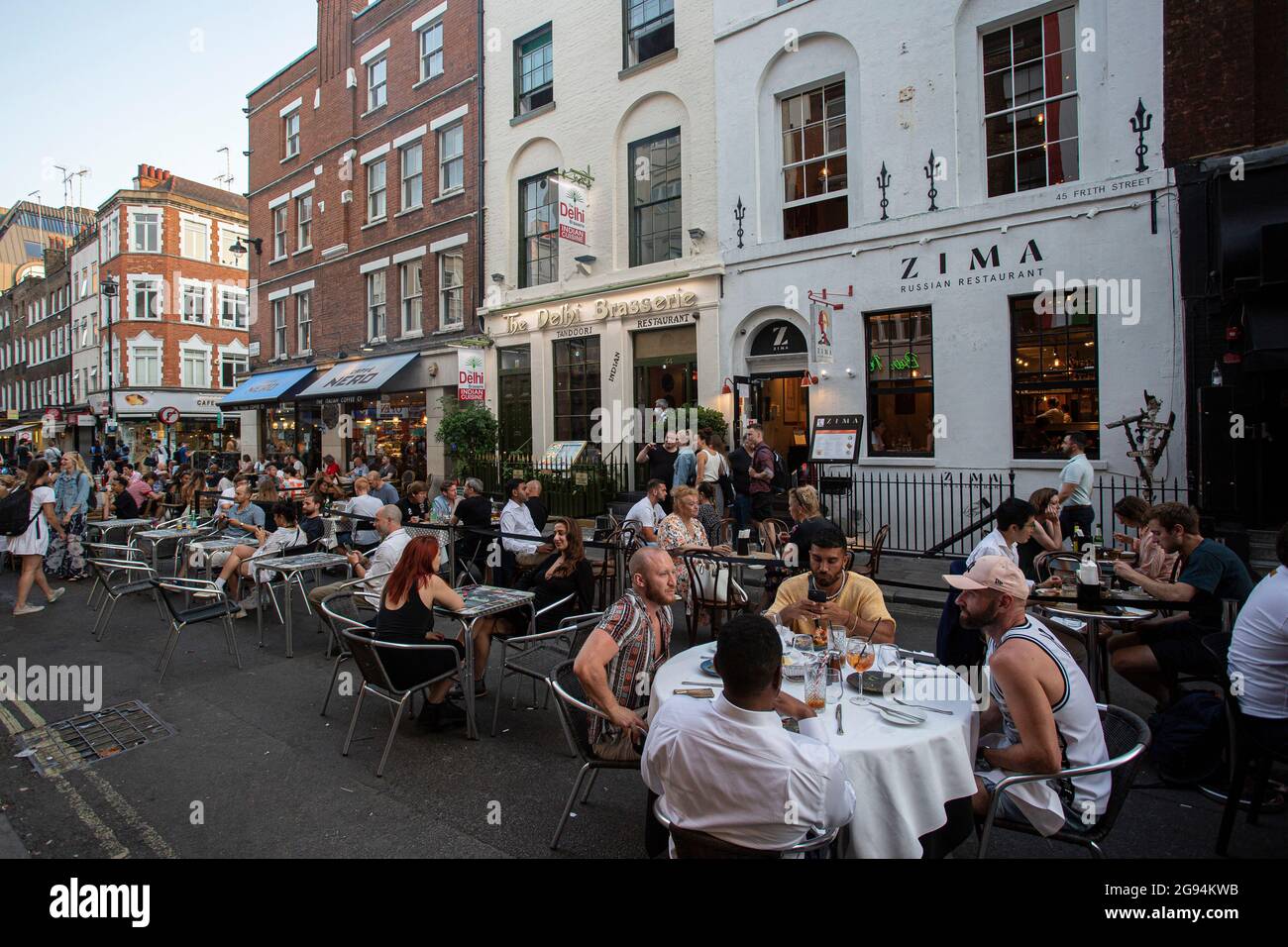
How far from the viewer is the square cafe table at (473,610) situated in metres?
4.93

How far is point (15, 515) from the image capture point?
844cm

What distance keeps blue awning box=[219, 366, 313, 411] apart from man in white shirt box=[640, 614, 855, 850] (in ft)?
73.4

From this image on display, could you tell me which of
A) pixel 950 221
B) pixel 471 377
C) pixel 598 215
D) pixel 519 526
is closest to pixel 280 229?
pixel 471 377

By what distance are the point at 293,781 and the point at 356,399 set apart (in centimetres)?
1951

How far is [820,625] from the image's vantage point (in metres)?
4.17

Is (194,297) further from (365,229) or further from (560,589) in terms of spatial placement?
(560,589)

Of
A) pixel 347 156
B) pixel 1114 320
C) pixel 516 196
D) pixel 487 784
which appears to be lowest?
pixel 487 784

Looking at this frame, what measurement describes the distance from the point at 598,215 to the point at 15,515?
38.7 feet

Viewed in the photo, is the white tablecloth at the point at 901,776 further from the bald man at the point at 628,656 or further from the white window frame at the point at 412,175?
the white window frame at the point at 412,175

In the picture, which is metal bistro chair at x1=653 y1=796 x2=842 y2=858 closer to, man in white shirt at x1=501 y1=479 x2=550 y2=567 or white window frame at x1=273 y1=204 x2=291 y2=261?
man in white shirt at x1=501 y1=479 x2=550 y2=567

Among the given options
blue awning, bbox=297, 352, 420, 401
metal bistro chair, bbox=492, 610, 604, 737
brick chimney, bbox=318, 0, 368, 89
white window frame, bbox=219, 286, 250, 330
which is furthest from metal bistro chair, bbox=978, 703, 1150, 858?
white window frame, bbox=219, 286, 250, 330
